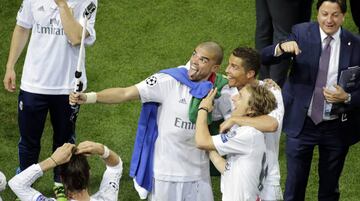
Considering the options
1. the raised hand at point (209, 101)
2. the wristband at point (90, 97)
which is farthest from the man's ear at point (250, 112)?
the wristband at point (90, 97)

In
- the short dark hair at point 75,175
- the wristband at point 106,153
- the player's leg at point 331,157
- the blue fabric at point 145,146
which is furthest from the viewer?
the player's leg at point 331,157

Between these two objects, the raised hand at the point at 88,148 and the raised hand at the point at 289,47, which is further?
the raised hand at the point at 289,47

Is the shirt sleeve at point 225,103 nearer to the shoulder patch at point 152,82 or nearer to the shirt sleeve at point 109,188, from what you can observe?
the shoulder patch at point 152,82

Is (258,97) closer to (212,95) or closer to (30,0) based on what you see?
(212,95)

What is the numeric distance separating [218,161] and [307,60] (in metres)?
1.22

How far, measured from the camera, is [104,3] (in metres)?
10.6

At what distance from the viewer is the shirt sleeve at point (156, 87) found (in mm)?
5914

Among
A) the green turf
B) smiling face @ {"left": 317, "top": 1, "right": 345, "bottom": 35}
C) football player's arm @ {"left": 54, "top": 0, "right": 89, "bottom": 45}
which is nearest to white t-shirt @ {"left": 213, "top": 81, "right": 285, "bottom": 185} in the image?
smiling face @ {"left": 317, "top": 1, "right": 345, "bottom": 35}

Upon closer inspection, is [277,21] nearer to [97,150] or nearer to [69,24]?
[69,24]

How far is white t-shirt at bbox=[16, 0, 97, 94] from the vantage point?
264 inches

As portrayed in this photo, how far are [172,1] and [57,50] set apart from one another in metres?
3.99

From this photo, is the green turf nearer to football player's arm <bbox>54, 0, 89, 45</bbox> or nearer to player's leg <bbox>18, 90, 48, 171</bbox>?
player's leg <bbox>18, 90, 48, 171</bbox>

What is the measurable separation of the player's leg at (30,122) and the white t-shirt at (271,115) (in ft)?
5.40

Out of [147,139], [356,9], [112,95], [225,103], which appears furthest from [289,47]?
[356,9]
